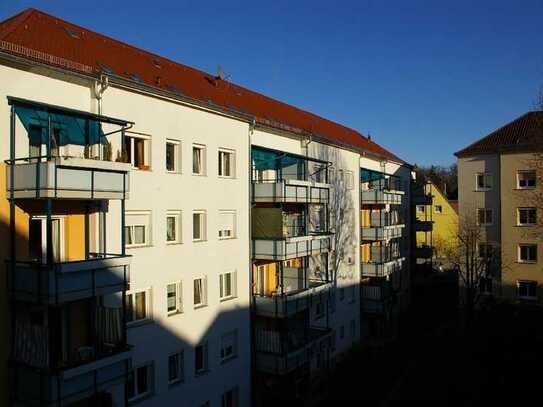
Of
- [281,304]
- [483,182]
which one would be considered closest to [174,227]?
[281,304]

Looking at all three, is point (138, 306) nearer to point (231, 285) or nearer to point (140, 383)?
point (140, 383)

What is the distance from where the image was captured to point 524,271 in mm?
28781

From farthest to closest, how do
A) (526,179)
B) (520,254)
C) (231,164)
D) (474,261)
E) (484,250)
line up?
(484,250), (474,261), (520,254), (526,179), (231,164)

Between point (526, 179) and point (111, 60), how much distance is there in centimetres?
2517

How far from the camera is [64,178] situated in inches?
351

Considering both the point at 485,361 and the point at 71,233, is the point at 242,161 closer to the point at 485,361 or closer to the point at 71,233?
the point at 71,233

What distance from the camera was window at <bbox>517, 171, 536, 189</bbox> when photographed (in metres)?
28.5

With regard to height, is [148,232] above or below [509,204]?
below

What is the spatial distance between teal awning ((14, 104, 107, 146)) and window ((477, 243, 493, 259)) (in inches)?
1013

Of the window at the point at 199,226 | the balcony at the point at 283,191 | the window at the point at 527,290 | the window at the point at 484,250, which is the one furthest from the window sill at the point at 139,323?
the window at the point at 527,290

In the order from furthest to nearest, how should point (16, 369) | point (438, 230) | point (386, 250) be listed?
point (438, 230) → point (386, 250) → point (16, 369)

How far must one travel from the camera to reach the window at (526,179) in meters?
28.5

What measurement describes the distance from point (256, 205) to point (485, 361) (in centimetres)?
1270

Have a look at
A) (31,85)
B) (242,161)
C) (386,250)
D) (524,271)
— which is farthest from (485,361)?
(31,85)
